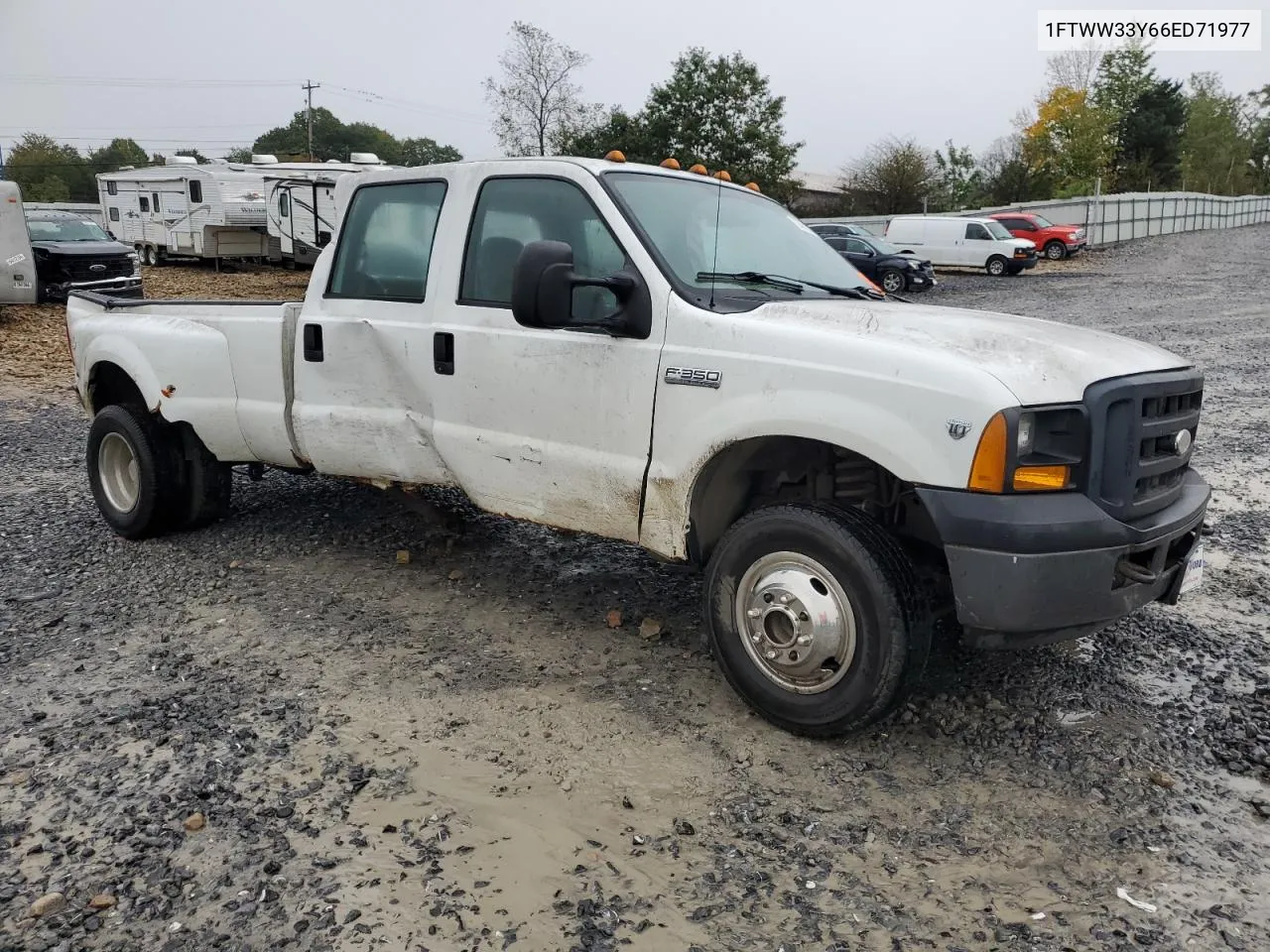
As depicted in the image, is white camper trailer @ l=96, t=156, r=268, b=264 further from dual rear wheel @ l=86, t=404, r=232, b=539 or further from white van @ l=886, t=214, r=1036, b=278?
dual rear wheel @ l=86, t=404, r=232, b=539

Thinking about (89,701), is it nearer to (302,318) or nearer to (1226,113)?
(302,318)

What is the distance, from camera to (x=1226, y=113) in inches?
2537

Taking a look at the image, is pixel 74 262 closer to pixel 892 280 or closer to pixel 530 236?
pixel 892 280

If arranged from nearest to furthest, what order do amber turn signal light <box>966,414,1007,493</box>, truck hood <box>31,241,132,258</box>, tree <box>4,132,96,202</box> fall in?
amber turn signal light <box>966,414,1007,493</box> < truck hood <box>31,241,132,258</box> < tree <box>4,132,96,202</box>

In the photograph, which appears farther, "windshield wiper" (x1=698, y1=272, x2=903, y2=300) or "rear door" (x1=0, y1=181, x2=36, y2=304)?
"rear door" (x1=0, y1=181, x2=36, y2=304)

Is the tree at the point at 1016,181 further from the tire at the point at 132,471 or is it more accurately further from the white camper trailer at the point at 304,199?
the tire at the point at 132,471

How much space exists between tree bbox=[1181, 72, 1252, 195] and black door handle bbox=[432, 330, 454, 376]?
217 ft

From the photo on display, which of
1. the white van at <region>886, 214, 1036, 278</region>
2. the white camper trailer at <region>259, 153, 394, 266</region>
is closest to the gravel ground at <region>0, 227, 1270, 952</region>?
the white camper trailer at <region>259, 153, 394, 266</region>

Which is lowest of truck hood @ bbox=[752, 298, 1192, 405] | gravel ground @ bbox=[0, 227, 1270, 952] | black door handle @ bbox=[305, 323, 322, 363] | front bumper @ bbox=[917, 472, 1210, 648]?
gravel ground @ bbox=[0, 227, 1270, 952]

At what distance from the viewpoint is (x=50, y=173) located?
2872 inches

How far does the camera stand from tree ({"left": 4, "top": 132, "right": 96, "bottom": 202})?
7038cm

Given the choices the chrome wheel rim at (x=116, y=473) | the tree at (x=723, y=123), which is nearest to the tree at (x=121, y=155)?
the tree at (x=723, y=123)

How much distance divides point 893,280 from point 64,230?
18.0 m

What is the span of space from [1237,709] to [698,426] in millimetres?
2304
